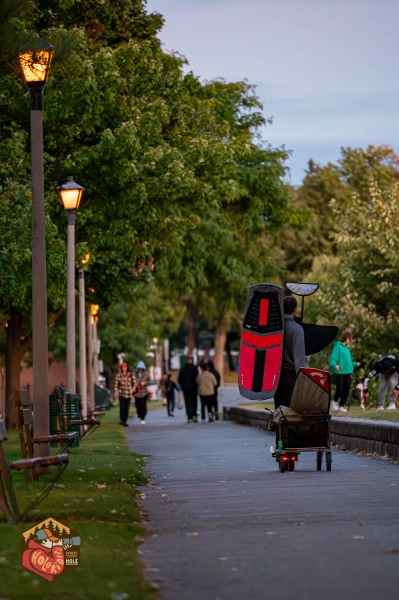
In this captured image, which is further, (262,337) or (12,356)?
(12,356)

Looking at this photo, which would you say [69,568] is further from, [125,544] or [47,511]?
[47,511]

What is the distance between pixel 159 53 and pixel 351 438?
17.3 m

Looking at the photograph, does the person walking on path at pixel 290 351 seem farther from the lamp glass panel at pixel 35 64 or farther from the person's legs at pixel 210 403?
the person's legs at pixel 210 403

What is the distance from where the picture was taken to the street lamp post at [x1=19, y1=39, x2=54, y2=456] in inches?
628

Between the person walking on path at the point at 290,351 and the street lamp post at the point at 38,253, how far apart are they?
273 cm

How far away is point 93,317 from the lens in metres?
50.0

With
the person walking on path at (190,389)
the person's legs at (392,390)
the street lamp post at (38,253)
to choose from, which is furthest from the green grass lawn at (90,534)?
the person walking on path at (190,389)

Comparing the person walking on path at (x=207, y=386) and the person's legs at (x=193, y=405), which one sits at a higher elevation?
the person walking on path at (x=207, y=386)

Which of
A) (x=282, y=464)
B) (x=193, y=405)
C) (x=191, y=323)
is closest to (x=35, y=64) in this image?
(x=282, y=464)

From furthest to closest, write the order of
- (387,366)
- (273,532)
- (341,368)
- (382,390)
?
(382,390) < (387,366) < (341,368) < (273,532)

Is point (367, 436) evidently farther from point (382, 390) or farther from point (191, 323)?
point (191, 323)

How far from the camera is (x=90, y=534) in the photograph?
956 centimetres

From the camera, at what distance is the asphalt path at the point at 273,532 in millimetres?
7766

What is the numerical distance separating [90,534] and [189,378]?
107 ft
